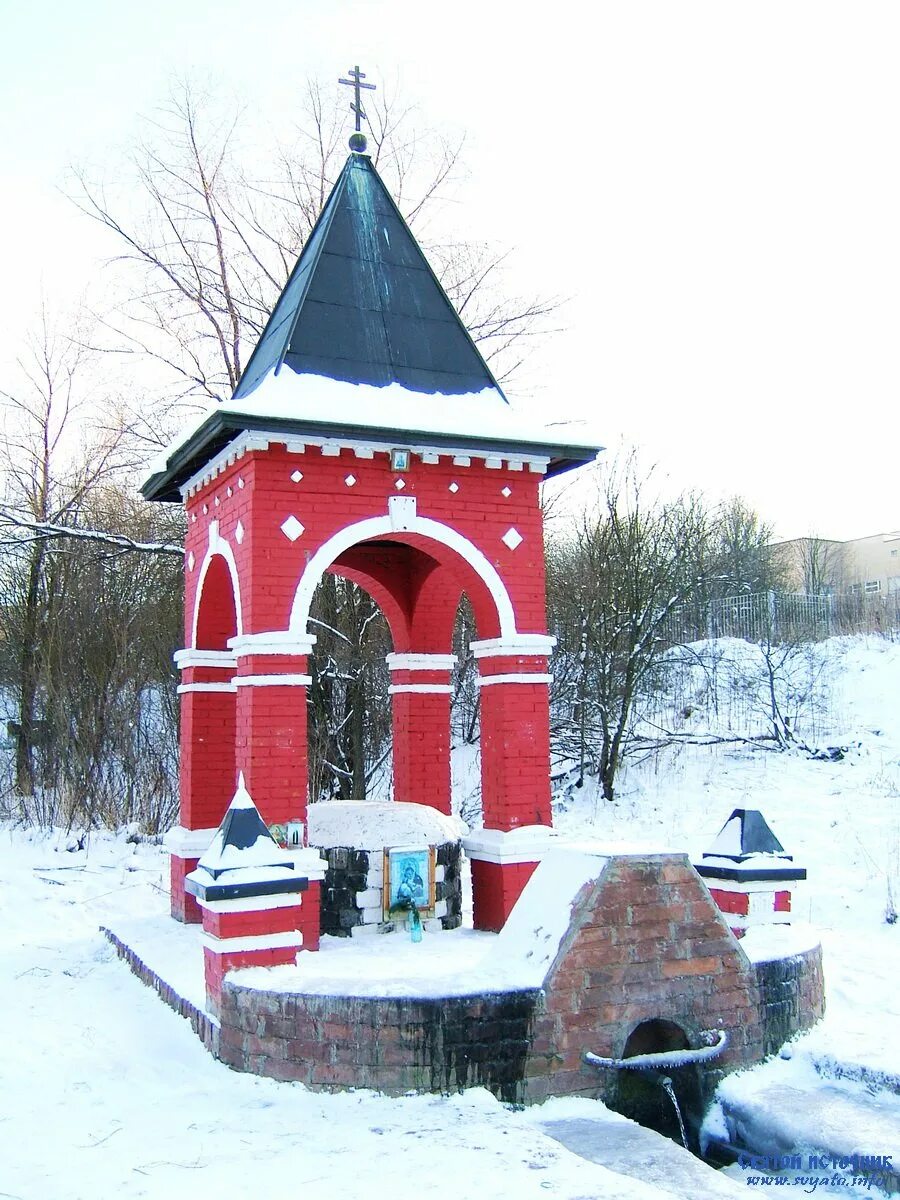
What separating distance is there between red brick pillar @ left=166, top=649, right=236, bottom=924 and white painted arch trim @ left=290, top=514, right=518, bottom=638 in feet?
6.22

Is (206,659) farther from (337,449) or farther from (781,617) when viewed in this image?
(781,617)

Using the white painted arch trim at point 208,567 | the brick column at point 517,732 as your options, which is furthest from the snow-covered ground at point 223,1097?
the white painted arch trim at point 208,567

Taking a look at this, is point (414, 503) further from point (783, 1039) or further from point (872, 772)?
point (872, 772)

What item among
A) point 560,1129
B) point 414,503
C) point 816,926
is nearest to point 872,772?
point 816,926

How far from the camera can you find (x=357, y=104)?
31.7 feet

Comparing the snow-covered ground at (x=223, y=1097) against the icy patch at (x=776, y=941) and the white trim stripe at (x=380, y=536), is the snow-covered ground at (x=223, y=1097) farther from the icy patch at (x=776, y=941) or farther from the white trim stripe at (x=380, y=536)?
the white trim stripe at (x=380, y=536)

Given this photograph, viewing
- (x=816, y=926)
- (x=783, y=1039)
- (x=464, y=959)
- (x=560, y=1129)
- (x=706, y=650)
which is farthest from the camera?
(x=706, y=650)

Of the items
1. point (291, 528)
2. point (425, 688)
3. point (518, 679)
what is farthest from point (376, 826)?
point (291, 528)

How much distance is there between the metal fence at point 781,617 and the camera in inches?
799

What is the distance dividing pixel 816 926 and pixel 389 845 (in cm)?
469

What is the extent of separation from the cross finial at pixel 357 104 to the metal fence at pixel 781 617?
477 inches

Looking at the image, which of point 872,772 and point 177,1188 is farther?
point 872,772

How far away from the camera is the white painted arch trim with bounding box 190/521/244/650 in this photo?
8.13m

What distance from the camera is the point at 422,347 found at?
898cm
